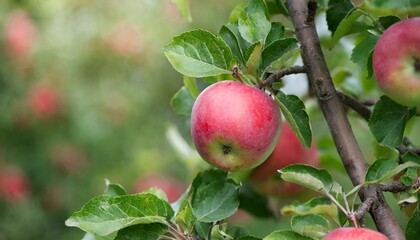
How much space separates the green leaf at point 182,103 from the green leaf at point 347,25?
0.80 ft

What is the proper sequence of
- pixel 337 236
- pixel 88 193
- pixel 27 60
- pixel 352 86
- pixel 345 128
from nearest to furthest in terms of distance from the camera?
1. pixel 337 236
2. pixel 345 128
3. pixel 352 86
4. pixel 27 60
5. pixel 88 193

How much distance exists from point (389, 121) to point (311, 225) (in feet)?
0.55

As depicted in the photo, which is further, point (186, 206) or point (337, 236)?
point (186, 206)

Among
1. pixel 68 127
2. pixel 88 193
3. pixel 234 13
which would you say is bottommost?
pixel 88 193

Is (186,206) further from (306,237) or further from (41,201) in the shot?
(41,201)

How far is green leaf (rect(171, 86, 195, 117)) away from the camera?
1.05 metres

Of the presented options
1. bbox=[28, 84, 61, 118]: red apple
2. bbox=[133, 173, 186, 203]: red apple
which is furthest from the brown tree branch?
bbox=[28, 84, 61, 118]: red apple

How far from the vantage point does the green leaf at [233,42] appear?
864mm

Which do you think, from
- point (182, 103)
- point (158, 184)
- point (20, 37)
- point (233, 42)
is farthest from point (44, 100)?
point (233, 42)

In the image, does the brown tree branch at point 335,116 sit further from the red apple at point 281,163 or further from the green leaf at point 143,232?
the red apple at point 281,163

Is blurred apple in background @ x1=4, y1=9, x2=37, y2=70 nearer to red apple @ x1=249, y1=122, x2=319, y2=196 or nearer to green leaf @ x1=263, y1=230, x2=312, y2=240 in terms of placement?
red apple @ x1=249, y1=122, x2=319, y2=196

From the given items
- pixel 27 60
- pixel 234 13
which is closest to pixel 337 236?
pixel 234 13

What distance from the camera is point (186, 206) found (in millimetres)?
865

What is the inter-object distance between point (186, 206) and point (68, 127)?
245 centimetres
